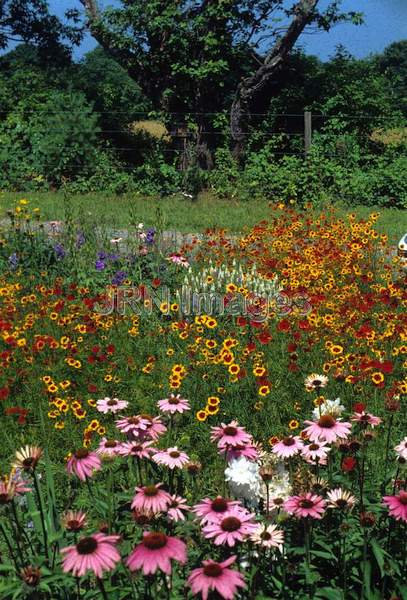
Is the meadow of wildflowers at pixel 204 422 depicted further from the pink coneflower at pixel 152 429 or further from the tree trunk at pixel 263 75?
the tree trunk at pixel 263 75

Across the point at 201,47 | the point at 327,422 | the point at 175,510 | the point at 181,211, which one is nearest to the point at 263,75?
the point at 201,47

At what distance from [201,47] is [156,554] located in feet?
46.0

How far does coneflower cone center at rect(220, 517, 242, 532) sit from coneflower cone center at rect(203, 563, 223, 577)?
17 cm

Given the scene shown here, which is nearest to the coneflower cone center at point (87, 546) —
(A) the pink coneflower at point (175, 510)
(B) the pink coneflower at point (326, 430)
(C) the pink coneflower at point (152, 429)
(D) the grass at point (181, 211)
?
(A) the pink coneflower at point (175, 510)

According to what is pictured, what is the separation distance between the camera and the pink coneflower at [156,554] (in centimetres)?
126

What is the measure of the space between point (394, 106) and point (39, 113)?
8.44 meters

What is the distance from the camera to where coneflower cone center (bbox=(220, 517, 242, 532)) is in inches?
57.9

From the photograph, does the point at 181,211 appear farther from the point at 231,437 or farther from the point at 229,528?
the point at 229,528

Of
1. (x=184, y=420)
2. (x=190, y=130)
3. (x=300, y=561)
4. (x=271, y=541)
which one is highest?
(x=190, y=130)

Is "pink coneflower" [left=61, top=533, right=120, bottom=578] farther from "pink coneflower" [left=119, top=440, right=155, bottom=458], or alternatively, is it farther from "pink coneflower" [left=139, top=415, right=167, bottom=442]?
"pink coneflower" [left=139, top=415, right=167, bottom=442]

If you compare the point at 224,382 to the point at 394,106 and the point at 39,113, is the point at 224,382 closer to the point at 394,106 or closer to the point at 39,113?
the point at 39,113

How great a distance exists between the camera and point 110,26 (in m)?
14.2

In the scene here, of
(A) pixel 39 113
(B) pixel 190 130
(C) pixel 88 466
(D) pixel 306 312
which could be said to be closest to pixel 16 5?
(A) pixel 39 113

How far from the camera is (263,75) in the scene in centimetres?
1409
